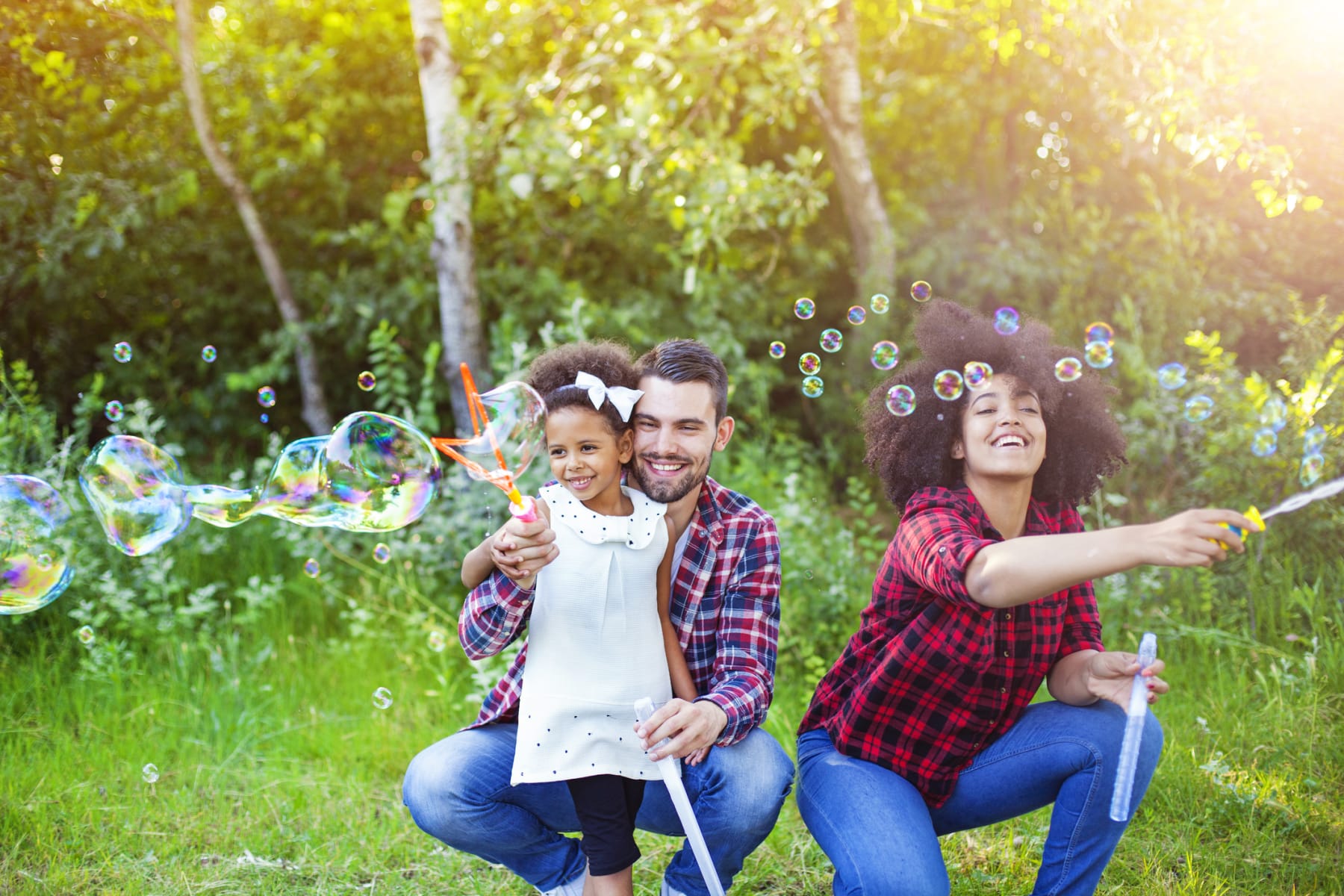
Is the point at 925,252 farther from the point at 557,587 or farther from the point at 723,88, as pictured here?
the point at 557,587

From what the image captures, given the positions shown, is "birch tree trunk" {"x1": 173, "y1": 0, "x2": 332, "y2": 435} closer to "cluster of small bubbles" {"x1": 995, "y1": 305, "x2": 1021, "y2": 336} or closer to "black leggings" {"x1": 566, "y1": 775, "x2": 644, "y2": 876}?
"black leggings" {"x1": 566, "y1": 775, "x2": 644, "y2": 876}

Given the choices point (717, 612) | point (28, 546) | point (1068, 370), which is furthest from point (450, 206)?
point (1068, 370)

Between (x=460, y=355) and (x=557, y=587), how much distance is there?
2779 millimetres

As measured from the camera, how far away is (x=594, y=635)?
2.09 m

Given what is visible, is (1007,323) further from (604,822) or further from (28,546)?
(28,546)

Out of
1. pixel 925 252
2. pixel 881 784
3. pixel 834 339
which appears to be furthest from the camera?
pixel 925 252

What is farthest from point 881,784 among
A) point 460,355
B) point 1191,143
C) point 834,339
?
point 460,355

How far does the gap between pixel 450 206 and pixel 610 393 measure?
2.79m

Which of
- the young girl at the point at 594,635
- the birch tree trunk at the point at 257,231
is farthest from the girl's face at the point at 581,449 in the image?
the birch tree trunk at the point at 257,231

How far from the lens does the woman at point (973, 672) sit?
1.99m

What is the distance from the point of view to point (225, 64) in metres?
5.59

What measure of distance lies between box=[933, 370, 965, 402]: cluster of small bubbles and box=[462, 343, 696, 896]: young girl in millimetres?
606

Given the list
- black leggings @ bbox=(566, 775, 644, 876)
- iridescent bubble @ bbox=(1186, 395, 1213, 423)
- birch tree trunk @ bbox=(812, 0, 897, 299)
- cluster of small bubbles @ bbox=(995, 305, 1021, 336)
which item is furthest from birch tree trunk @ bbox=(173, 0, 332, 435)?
iridescent bubble @ bbox=(1186, 395, 1213, 423)

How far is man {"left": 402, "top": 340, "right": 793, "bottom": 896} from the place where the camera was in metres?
2.09
